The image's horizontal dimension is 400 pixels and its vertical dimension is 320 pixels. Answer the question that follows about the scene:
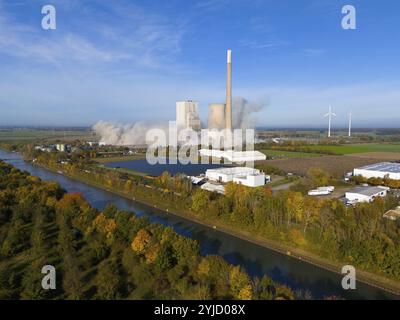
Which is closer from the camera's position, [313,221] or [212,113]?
[313,221]

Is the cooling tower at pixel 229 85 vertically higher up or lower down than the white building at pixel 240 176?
higher up

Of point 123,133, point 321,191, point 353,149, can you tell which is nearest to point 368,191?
point 321,191

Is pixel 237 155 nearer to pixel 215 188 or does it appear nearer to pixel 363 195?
pixel 215 188

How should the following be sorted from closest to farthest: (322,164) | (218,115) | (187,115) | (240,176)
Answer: (240,176)
(322,164)
(218,115)
(187,115)

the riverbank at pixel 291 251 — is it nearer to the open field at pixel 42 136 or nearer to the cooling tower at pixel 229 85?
the cooling tower at pixel 229 85

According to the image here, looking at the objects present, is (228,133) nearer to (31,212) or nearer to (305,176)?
(305,176)

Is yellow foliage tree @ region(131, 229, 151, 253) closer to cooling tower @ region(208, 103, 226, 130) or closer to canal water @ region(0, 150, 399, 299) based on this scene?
canal water @ region(0, 150, 399, 299)

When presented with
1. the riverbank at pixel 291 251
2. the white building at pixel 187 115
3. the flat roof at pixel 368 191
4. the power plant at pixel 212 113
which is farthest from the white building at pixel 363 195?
the white building at pixel 187 115
